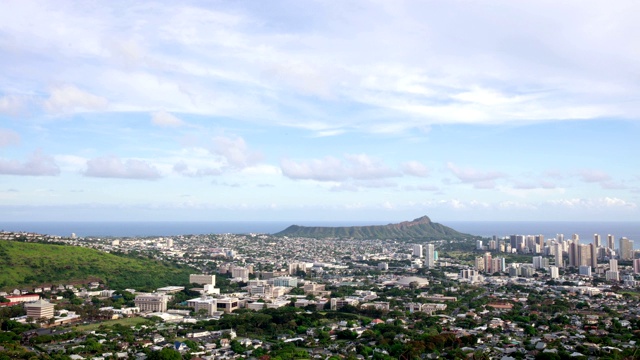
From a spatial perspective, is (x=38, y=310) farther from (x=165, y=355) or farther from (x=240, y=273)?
(x=240, y=273)

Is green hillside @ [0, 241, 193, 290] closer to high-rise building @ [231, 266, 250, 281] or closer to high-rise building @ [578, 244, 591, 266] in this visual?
high-rise building @ [231, 266, 250, 281]

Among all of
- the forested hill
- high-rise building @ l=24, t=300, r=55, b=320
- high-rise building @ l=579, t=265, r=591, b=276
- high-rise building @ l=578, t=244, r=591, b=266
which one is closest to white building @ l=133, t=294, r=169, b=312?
high-rise building @ l=24, t=300, r=55, b=320

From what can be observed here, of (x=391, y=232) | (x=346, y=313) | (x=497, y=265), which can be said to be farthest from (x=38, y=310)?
(x=391, y=232)

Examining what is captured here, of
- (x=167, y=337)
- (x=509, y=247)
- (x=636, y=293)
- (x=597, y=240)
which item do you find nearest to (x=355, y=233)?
(x=509, y=247)

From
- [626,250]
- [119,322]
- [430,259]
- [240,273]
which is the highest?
[626,250]

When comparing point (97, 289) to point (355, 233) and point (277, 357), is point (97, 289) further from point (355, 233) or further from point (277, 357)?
point (355, 233)

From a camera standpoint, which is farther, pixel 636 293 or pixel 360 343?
pixel 636 293

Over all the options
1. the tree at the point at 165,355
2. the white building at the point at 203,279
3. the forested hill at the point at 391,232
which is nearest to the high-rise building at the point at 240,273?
the white building at the point at 203,279
